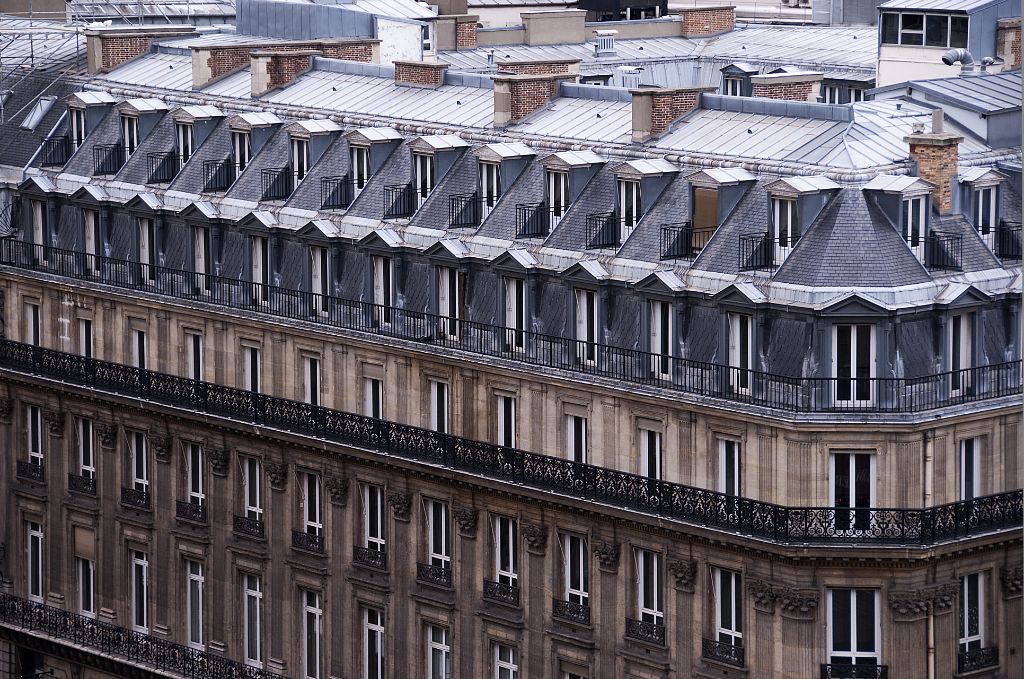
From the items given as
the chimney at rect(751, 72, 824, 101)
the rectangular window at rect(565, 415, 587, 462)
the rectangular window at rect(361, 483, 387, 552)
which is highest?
the chimney at rect(751, 72, 824, 101)

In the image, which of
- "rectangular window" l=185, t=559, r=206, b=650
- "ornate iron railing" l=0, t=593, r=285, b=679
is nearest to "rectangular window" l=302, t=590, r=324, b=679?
"ornate iron railing" l=0, t=593, r=285, b=679

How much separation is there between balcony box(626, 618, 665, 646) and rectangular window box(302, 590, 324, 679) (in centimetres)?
1309

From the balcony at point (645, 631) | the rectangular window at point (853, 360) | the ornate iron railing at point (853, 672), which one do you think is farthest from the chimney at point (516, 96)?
the ornate iron railing at point (853, 672)

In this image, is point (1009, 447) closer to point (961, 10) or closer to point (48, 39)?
point (961, 10)

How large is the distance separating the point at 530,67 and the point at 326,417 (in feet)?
42.5

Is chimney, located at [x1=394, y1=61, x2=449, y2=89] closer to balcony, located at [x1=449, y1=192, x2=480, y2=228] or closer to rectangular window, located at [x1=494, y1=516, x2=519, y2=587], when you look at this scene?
balcony, located at [x1=449, y1=192, x2=480, y2=228]

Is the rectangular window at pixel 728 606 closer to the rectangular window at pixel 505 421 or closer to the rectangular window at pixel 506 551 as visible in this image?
the rectangular window at pixel 506 551

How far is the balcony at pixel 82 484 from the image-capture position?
338ft

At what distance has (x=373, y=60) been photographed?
108 m

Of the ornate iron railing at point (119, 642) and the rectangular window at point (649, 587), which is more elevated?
the rectangular window at point (649, 587)

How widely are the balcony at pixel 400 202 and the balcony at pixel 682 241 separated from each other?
1088 cm

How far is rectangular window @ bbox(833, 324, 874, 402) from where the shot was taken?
78938 millimetres

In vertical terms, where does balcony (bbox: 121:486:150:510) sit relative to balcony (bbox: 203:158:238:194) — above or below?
below

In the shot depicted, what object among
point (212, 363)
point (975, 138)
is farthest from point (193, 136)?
point (975, 138)
